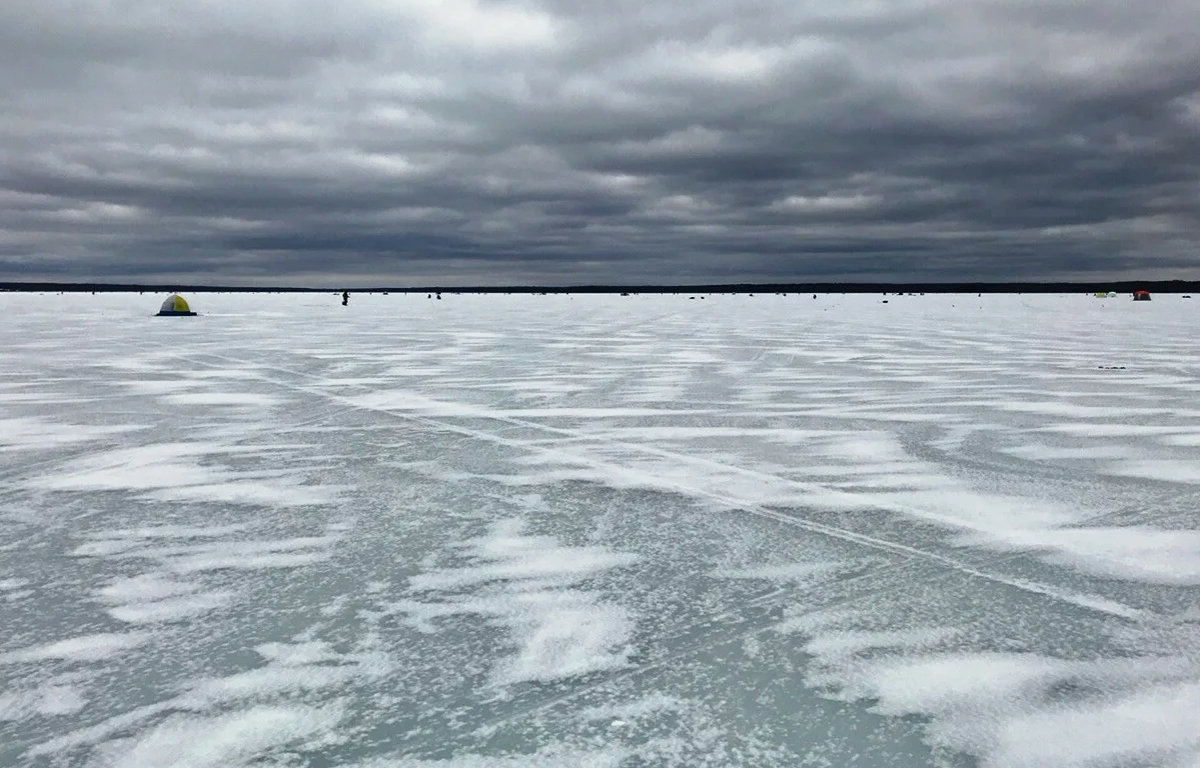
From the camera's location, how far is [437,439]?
6.30m

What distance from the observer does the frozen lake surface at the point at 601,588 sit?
2.18m

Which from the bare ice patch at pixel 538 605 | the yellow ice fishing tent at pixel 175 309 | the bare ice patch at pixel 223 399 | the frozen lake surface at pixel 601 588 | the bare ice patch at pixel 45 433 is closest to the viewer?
the frozen lake surface at pixel 601 588

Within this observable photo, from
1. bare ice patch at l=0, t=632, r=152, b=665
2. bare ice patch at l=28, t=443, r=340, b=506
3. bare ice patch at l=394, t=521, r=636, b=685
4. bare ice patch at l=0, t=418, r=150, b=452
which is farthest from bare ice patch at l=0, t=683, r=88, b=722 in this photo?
bare ice patch at l=0, t=418, r=150, b=452

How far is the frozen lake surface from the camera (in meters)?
2.18

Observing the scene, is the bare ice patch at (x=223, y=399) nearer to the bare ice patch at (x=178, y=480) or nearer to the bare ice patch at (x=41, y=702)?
A: the bare ice patch at (x=178, y=480)

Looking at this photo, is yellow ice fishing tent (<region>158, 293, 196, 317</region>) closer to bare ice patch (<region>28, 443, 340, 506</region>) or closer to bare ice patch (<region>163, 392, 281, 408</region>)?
bare ice patch (<region>163, 392, 281, 408</region>)

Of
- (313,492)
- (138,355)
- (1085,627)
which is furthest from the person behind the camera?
(138,355)

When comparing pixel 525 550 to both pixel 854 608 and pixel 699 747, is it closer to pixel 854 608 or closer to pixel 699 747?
pixel 854 608

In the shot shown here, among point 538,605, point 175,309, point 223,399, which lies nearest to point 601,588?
point 538,605

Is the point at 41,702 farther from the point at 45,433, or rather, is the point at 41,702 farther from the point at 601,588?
the point at 45,433

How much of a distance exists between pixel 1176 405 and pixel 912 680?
260 inches

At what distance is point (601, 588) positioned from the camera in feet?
Result: 10.5

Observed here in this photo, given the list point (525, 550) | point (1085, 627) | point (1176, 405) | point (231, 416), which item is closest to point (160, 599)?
point (525, 550)

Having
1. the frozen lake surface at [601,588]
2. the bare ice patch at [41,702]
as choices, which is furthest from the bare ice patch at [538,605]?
the bare ice patch at [41,702]
